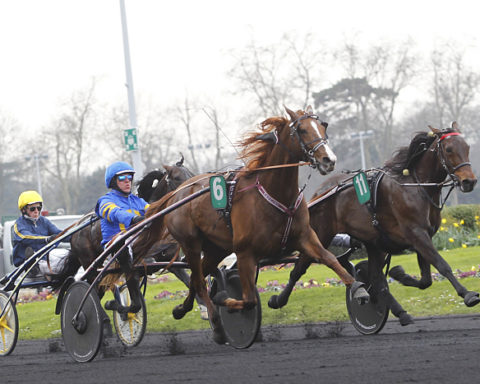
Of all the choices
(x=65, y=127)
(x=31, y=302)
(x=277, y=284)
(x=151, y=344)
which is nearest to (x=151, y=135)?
(x=65, y=127)

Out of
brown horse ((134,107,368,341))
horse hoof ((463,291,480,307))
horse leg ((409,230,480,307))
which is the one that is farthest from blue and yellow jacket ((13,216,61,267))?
horse hoof ((463,291,480,307))

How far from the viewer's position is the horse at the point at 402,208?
7.87m

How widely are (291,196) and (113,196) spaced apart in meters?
2.14

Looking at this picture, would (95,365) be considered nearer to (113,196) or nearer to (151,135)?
(113,196)

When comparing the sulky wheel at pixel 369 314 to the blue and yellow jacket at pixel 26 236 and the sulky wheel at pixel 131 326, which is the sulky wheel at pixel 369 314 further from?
the blue and yellow jacket at pixel 26 236

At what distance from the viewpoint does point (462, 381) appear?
14.0ft

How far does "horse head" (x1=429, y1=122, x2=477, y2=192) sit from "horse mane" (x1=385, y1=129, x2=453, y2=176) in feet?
0.56

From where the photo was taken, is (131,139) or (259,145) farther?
(131,139)

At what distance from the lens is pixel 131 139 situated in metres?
15.9

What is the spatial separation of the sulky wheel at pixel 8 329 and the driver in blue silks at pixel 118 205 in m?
1.24

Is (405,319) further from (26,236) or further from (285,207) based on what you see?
(26,236)

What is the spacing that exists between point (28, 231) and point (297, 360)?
185 inches

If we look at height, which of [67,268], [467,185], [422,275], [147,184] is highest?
[147,184]

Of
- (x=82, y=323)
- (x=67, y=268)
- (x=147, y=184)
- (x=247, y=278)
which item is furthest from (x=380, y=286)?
(x=67, y=268)
